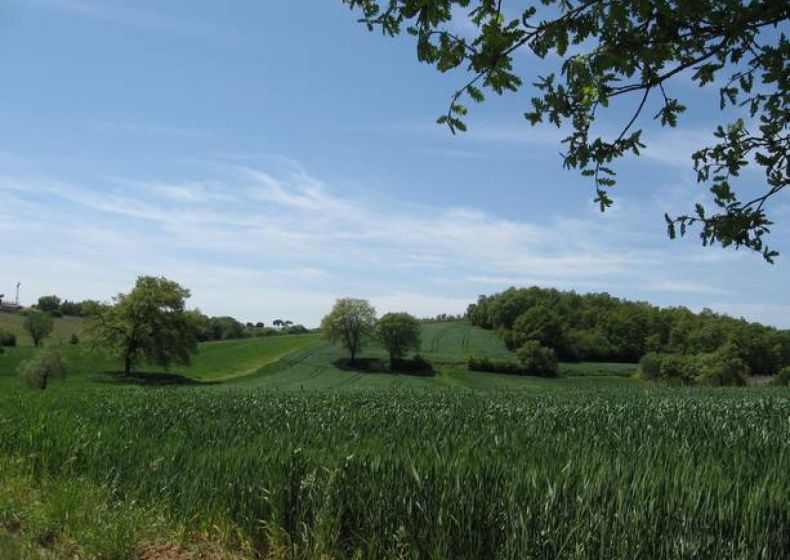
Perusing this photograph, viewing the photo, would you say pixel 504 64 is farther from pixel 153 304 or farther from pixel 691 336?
pixel 691 336

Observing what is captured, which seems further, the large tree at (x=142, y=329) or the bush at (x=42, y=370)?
the large tree at (x=142, y=329)

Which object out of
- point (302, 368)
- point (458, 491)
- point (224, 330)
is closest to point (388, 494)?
point (458, 491)

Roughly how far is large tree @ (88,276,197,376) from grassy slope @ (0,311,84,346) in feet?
81.5

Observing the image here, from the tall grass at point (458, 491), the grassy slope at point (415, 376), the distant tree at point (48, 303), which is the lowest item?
the grassy slope at point (415, 376)

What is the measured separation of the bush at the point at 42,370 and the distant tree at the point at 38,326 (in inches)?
1659

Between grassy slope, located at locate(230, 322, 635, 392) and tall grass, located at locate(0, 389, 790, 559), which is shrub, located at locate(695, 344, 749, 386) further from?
tall grass, located at locate(0, 389, 790, 559)

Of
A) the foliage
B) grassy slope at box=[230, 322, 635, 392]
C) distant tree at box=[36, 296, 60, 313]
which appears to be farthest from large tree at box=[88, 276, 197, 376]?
distant tree at box=[36, 296, 60, 313]

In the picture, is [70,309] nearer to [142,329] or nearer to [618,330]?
[142,329]

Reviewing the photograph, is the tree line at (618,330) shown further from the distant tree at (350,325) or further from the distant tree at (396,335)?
the distant tree at (350,325)

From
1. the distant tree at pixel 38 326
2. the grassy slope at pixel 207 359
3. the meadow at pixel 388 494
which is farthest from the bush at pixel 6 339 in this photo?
the meadow at pixel 388 494

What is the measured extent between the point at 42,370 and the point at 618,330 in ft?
299

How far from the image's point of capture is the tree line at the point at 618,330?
96938 mm

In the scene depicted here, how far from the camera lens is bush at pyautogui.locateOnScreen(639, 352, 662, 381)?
273 feet

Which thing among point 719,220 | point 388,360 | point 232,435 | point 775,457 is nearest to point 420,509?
point 719,220
